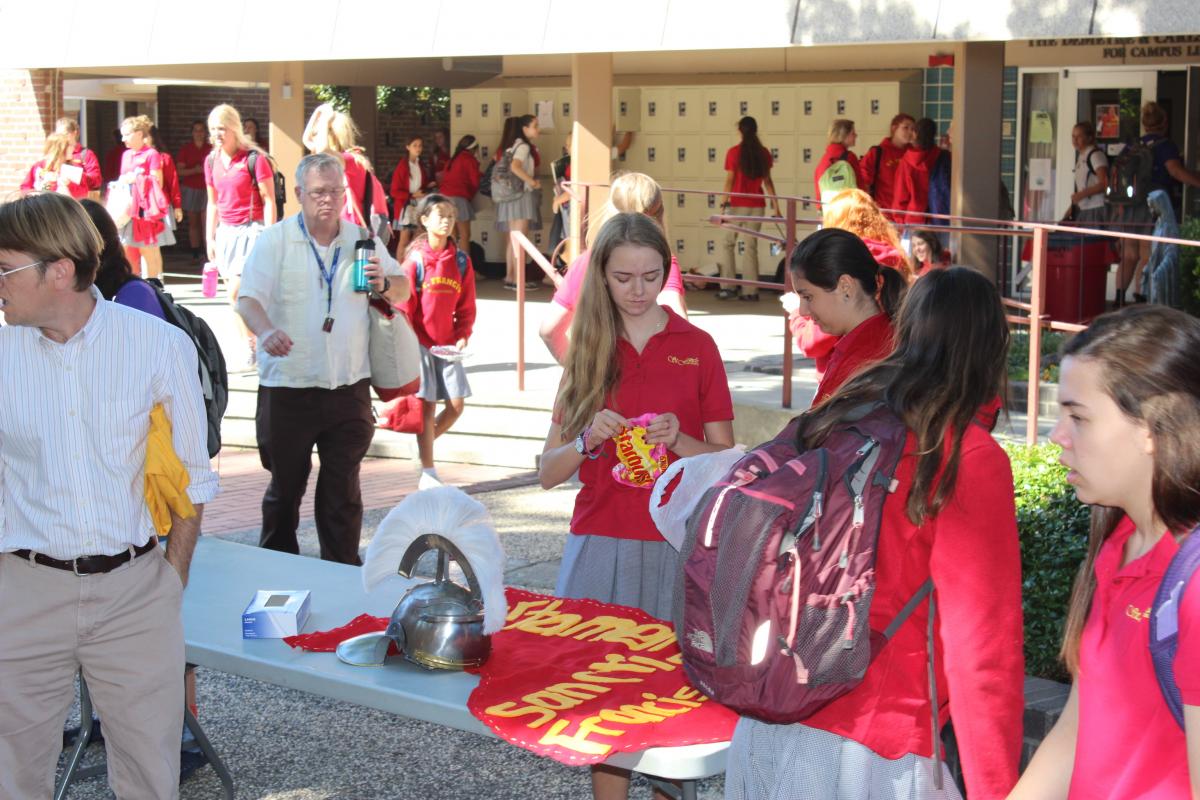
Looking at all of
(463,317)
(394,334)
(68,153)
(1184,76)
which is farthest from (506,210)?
(394,334)

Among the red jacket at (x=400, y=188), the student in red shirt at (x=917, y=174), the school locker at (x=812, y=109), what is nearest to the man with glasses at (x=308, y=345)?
the student in red shirt at (x=917, y=174)

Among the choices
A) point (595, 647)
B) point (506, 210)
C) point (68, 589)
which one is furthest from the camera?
point (506, 210)

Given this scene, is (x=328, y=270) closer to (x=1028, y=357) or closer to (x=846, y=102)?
(x=1028, y=357)

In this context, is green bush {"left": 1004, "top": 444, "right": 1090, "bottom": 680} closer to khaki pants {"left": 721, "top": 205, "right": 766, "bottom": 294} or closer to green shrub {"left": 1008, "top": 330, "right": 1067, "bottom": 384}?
green shrub {"left": 1008, "top": 330, "right": 1067, "bottom": 384}

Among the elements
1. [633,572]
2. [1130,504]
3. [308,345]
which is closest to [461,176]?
[308,345]

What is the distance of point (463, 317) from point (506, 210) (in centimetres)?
1134

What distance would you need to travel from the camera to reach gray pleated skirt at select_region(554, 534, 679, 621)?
435cm

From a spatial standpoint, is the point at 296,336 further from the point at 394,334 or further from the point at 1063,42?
the point at 1063,42

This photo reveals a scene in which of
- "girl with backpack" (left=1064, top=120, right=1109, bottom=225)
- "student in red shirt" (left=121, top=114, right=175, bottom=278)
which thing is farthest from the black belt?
"girl with backpack" (left=1064, top=120, right=1109, bottom=225)

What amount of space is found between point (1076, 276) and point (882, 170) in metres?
2.48

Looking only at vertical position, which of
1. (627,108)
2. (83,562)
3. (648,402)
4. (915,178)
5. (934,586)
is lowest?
(83,562)

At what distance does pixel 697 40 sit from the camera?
1322 cm

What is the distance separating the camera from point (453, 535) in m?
3.77

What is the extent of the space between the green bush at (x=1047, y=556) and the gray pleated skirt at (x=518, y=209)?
1443cm
